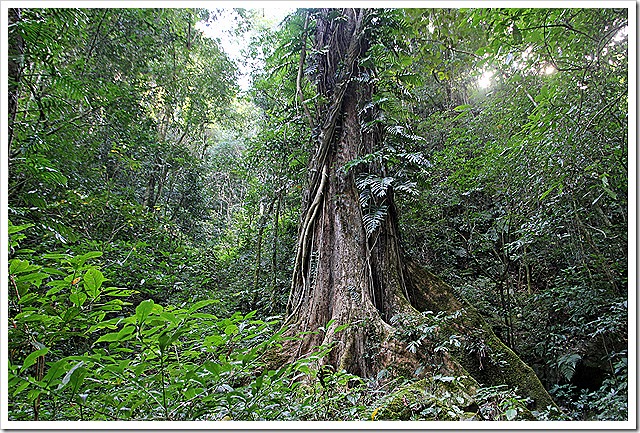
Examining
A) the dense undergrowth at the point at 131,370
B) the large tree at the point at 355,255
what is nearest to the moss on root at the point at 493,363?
the large tree at the point at 355,255

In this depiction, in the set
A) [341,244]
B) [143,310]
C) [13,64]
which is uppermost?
[13,64]

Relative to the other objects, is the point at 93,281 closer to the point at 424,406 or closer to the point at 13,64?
the point at 424,406

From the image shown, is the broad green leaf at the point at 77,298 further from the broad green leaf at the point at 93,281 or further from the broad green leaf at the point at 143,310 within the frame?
the broad green leaf at the point at 143,310

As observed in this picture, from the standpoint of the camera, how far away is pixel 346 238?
306 cm

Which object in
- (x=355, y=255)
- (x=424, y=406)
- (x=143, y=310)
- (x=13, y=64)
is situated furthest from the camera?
(x=355, y=255)

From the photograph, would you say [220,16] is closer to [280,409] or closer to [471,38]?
[471,38]

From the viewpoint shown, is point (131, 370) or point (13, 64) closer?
point (131, 370)

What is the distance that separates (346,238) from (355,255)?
162mm

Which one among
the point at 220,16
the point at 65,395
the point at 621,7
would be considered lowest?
the point at 65,395

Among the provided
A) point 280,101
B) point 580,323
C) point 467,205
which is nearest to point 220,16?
point 280,101

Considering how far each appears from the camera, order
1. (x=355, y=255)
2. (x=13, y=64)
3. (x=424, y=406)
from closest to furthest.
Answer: (x=424, y=406)
(x=13, y=64)
(x=355, y=255)

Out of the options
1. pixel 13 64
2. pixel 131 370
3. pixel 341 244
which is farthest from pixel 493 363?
pixel 13 64

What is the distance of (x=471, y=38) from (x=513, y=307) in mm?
2746

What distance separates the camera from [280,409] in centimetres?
140
